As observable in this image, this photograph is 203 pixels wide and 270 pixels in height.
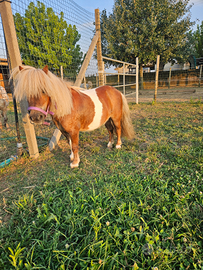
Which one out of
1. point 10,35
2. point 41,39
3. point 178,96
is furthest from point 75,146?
point 178,96

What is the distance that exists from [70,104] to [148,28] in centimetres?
1509

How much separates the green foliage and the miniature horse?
511 inches

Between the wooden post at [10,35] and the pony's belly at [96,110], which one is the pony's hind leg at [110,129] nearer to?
the pony's belly at [96,110]

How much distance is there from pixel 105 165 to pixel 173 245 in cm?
140

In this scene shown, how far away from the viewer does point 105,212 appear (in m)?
1.47

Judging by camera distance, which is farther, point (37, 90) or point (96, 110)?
point (96, 110)

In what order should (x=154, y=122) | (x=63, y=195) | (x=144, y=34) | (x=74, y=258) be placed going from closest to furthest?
(x=74, y=258) < (x=63, y=195) < (x=154, y=122) < (x=144, y=34)

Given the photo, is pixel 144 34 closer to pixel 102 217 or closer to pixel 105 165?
pixel 105 165

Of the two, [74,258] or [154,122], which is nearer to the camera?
[74,258]

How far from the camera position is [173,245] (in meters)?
1.18

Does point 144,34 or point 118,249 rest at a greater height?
point 144,34

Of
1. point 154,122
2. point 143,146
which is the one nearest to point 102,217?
point 143,146

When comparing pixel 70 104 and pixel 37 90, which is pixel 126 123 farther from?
pixel 37 90

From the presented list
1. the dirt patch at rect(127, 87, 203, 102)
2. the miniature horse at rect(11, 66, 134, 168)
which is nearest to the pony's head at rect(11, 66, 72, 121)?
the miniature horse at rect(11, 66, 134, 168)
